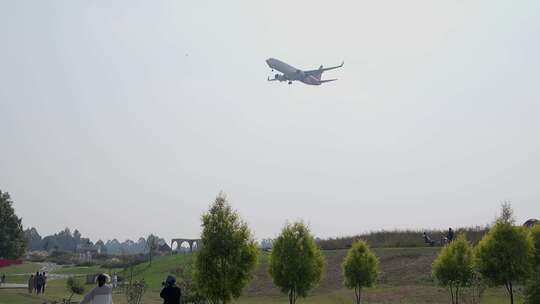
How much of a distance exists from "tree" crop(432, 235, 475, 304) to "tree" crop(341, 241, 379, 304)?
3.49 meters

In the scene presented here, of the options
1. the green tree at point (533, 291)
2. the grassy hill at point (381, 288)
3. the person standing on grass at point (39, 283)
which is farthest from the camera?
the person standing on grass at point (39, 283)

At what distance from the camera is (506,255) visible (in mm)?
26484

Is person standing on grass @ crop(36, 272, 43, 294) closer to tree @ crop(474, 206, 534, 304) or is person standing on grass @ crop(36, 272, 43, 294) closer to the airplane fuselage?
tree @ crop(474, 206, 534, 304)

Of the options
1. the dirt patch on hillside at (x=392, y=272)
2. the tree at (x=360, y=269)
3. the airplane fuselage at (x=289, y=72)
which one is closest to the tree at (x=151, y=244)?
the dirt patch on hillside at (x=392, y=272)

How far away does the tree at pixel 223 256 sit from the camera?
23234 mm

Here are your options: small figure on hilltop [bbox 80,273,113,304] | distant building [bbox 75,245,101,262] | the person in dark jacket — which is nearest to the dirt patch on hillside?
the person in dark jacket

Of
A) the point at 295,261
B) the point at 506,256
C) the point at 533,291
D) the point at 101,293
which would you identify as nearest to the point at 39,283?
the point at 295,261

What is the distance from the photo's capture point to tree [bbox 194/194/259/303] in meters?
23.2

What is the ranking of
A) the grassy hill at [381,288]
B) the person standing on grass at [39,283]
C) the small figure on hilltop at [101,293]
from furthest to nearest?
the person standing on grass at [39,283], the grassy hill at [381,288], the small figure on hilltop at [101,293]

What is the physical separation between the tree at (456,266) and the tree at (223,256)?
12.0m

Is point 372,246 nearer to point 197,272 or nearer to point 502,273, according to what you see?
point 502,273

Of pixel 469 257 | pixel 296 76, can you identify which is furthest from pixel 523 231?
pixel 296 76

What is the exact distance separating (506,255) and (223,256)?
43.9ft

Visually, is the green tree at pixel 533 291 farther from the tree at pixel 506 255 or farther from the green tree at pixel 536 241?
the green tree at pixel 536 241
